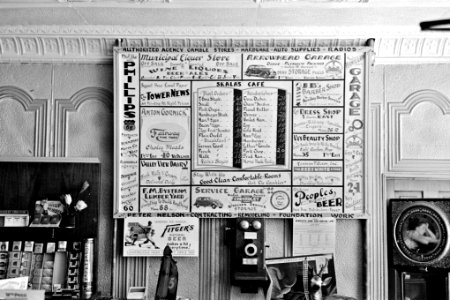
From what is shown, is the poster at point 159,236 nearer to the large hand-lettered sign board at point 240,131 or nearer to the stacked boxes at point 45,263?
the large hand-lettered sign board at point 240,131

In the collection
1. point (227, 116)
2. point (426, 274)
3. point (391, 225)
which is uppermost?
point (227, 116)

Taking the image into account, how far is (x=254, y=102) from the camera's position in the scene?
3707mm

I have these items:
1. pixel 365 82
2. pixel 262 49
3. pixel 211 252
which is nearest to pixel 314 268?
pixel 211 252

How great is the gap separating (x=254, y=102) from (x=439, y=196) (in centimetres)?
146

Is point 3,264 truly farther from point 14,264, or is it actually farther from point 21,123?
point 21,123

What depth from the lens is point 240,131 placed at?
370 cm

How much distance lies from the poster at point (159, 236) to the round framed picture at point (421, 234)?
1422mm

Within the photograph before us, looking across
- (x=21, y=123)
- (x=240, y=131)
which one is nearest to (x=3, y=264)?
(x=21, y=123)

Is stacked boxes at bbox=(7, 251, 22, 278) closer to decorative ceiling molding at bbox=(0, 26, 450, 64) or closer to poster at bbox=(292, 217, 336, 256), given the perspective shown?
decorative ceiling molding at bbox=(0, 26, 450, 64)

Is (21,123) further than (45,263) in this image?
Yes

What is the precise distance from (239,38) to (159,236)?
4.88 feet

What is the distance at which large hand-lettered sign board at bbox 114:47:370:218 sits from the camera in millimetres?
3672

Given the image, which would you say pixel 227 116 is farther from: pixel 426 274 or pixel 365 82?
pixel 426 274

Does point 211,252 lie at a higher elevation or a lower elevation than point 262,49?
lower
